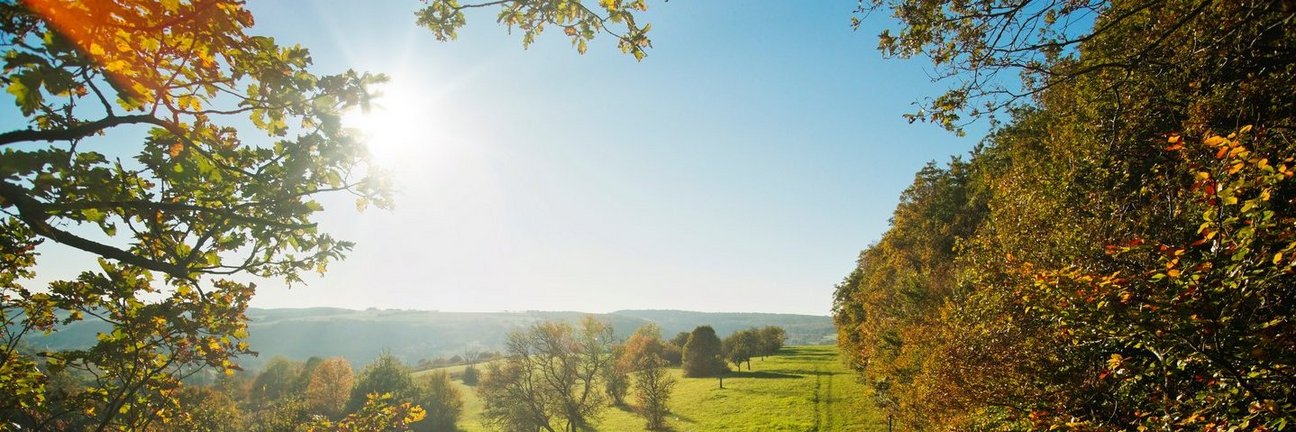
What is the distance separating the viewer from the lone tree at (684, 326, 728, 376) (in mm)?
74125

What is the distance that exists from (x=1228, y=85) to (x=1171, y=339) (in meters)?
7.01

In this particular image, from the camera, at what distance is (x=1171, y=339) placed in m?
→ 6.24

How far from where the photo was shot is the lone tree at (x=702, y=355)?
7412 centimetres

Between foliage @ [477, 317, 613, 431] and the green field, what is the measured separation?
13.0 metres

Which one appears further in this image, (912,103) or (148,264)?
(912,103)

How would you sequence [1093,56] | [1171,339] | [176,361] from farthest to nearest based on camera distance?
1. [1093,56]
2. [176,361]
3. [1171,339]

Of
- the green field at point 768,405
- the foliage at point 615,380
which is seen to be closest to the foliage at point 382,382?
the green field at point 768,405

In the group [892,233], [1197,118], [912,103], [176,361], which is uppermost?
[892,233]

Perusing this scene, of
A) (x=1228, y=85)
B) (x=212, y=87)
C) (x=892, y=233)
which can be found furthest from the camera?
(x=892, y=233)

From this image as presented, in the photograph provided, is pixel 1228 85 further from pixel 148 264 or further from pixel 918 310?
pixel 918 310

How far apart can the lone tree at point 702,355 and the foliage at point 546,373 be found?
3826 cm

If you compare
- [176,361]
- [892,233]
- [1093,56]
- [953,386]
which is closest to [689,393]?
[892,233]

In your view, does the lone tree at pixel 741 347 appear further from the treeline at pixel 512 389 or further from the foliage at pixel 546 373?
the foliage at pixel 546 373

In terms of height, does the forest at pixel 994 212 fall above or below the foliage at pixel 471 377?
above
